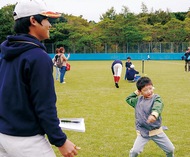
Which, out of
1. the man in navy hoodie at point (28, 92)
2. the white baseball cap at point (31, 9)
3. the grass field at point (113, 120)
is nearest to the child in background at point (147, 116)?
the grass field at point (113, 120)

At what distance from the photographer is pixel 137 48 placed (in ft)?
181

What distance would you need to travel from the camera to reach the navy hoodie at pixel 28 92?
2.62 metres

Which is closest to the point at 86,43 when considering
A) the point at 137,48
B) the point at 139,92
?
the point at 137,48

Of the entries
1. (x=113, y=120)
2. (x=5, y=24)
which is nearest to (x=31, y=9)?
(x=113, y=120)

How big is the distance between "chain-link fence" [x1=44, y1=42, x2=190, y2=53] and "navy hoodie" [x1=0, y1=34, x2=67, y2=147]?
2041 inches

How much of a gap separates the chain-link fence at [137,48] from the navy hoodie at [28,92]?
2041 inches

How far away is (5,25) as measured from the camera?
5288 centimetres

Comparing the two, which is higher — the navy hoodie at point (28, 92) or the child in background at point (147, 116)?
the navy hoodie at point (28, 92)

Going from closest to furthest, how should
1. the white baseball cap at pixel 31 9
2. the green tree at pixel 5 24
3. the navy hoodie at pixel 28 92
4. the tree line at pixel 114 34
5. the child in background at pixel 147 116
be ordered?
1. the navy hoodie at pixel 28 92
2. the white baseball cap at pixel 31 9
3. the child in background at pixel 147 116
4. the green tree at pixel 5 24
5. the tree line at pixel 114 34

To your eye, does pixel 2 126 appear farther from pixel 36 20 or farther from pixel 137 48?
pixel 137 48

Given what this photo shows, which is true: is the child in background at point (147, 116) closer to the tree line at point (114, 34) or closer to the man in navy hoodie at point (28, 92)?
the man in navy hoodie at point (28, 92)

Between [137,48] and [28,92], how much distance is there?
174ft

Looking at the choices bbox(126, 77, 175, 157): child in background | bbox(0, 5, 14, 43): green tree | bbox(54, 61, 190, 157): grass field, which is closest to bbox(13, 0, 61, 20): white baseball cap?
bbox(126, 77, 175, 157): child in background

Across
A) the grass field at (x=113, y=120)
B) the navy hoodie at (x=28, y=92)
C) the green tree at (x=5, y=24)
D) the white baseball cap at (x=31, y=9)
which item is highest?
the green tree at (x=5, y=24)
